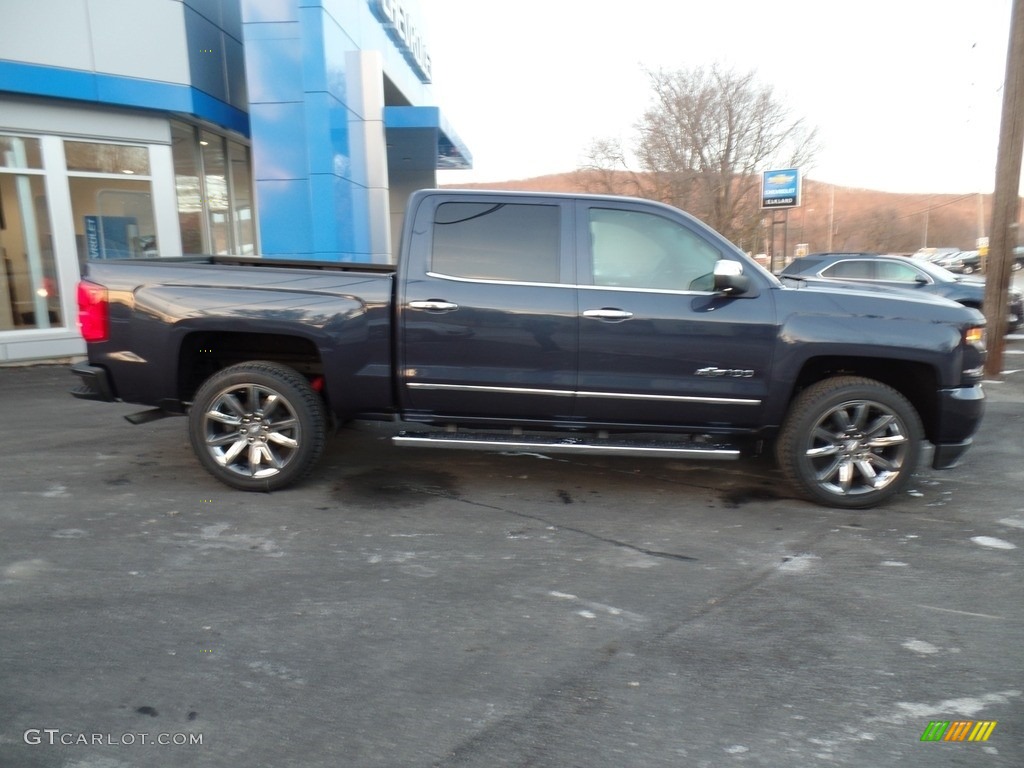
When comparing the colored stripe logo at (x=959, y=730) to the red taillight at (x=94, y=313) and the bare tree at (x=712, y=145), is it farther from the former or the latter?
the bare tree at (x=712, y=145)

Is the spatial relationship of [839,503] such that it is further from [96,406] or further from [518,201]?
[96,406]

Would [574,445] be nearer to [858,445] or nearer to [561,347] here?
[561,347]

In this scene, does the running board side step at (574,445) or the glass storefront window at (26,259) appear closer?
the running board side step at (574,445)

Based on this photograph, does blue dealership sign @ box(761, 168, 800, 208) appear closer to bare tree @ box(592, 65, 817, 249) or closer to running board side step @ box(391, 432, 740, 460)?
bare tree @ box(592, 65, 817, 249)

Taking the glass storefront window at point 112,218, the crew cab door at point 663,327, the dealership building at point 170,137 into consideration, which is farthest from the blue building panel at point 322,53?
the crew cab door at point 663,327

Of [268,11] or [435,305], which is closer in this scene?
[435,305]

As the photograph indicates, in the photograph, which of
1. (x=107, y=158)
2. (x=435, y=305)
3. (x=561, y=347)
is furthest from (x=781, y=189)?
(x=435, y=305)

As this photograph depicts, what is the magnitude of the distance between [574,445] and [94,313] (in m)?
3.28

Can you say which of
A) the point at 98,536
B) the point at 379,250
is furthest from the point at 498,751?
the point at 379,250

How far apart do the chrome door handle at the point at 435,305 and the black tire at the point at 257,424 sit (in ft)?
3.09

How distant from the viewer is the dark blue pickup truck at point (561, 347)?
15.6 ft

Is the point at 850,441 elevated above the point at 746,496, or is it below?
above

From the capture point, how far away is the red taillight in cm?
493

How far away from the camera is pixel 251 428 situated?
198 inches
